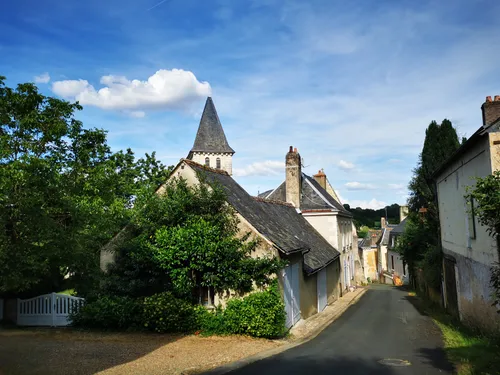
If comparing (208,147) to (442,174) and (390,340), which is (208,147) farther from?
(390,340)

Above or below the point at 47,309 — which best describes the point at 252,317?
below

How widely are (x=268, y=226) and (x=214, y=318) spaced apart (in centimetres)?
445

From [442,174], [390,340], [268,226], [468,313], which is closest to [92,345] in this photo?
[268,226]

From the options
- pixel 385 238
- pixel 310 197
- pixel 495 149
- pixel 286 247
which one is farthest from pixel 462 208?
pixel 385 238

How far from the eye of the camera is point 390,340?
12.4 meters

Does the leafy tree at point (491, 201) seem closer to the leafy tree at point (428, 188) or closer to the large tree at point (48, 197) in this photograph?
Answer: the large tree at point (48, 197)

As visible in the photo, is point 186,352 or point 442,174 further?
point 442,174

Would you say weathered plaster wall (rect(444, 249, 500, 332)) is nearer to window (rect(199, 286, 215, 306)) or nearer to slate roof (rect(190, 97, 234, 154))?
window (rect(199, 286, 215, 306))

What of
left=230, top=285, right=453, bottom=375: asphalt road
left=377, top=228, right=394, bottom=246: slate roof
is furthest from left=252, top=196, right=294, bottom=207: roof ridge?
left=377, top=228, right=394, bottom=246: slate roof

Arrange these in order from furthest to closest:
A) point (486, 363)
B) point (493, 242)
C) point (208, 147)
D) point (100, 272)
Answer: point (208, 147) → point (100, 272) → point (493, 242) → point (486, 363)

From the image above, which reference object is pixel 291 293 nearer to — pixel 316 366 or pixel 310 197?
pixel 316 366

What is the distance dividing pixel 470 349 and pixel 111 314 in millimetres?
9914

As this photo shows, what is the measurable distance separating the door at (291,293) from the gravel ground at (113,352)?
2024 mm

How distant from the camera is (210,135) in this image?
6022 cm
